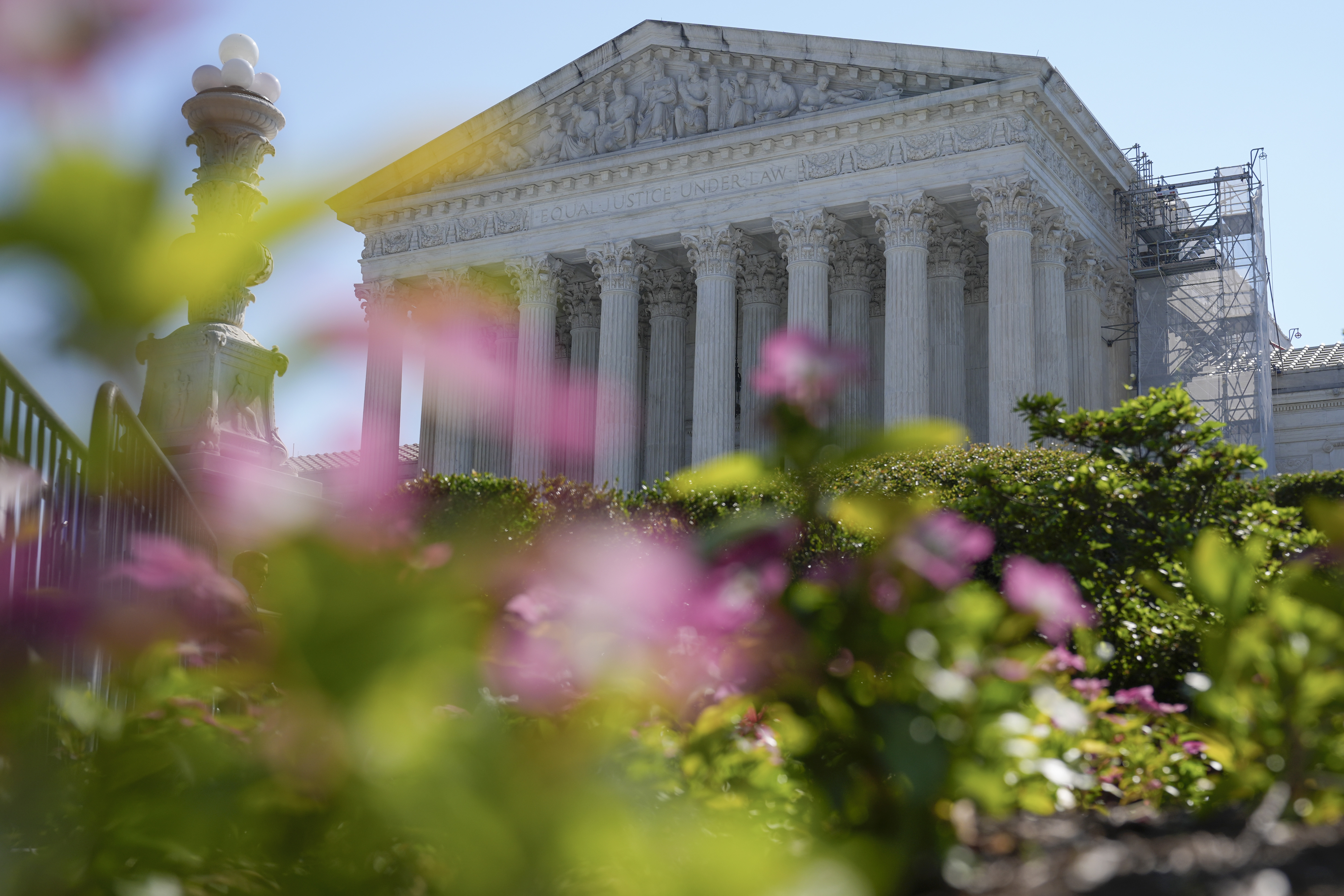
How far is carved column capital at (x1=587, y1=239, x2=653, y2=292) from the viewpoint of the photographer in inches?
1304

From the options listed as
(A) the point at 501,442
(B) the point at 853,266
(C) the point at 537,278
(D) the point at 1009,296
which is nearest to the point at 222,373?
(D) the point at 1009,296

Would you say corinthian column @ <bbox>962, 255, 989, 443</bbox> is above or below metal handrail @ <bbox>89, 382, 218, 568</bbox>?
above

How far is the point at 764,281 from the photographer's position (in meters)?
35.0

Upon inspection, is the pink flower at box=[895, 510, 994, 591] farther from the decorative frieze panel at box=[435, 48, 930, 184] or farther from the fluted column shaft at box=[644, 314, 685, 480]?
the fluted column shaft at box=[644, 314, 685, 480]

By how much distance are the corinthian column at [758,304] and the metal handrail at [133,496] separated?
27.7 metres

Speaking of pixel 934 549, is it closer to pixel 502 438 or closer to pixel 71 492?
pixel 71 492

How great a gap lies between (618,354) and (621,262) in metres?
2.72

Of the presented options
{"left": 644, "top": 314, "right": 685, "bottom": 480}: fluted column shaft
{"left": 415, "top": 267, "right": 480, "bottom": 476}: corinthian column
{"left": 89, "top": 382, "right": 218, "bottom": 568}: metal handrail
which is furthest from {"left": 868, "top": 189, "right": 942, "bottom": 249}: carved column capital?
{"left": 89, "top": 382, "right": 218, "bottom": 568}: metal handrail

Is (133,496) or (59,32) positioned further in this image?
(133,496)

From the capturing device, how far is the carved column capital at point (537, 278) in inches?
1356

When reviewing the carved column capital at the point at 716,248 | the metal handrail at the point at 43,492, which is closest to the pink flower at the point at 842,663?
the metal handrail at the point at 43,492

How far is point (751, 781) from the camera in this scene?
2949 millimetres

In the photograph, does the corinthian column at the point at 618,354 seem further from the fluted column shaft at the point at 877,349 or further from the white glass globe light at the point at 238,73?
the white glass globe light at the point at 238,73

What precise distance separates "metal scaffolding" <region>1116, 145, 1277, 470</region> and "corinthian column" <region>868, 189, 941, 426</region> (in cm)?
900
